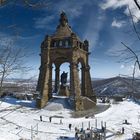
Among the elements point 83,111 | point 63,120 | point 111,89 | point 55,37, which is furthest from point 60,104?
point 111,89

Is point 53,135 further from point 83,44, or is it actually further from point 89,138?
point 83,44

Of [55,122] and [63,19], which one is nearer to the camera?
[55,122]

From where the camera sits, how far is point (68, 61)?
117ft

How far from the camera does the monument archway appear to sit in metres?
34.2

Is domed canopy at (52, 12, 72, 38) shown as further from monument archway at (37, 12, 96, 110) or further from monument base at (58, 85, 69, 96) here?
monument base at (58, 85, 69, 96)

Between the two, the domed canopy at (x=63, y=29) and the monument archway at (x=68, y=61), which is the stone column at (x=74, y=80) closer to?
the monument archway at (x=68, y=61)

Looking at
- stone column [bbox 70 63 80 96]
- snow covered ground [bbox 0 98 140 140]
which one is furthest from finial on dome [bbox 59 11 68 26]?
snow covered ground [bbox 0 98 140 140]

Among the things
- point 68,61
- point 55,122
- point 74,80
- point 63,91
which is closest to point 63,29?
point 68,61

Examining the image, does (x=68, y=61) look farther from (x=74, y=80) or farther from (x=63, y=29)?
(x=63, y=29)

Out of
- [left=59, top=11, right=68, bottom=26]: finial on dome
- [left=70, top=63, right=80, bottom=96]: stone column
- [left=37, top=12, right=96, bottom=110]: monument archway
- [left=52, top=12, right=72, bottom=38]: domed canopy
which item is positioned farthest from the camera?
[left=59, top=11, right=68, bottom=26]: finial on dome

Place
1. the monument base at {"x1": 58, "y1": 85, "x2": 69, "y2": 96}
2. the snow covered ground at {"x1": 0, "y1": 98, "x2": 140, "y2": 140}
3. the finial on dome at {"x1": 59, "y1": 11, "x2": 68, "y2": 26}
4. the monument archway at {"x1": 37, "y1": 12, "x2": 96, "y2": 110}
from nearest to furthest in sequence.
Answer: the snow covered ground at {"x1": 0, "y1": 98, "x2": 140, "y2": 140} < the monument archway at {"x1": 37, "y1": 12, "x2": 96, "y2": 110} < the monument base at {"x1": 58, "y1": 85, "x2": 69, "y2": 96} < the finial on dome at {"x1": 59, "y1": 11, "x2": 68, "y2": 26}

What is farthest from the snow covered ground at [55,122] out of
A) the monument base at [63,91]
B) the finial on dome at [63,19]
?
the finial on dome at [63,19]

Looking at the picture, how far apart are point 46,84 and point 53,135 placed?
14.1 metres

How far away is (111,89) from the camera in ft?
236
